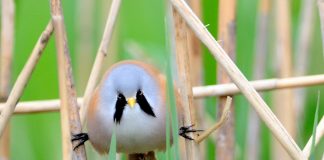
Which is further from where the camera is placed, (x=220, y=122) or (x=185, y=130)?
(x=185, y=130)

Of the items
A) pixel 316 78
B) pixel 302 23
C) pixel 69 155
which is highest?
pixel 302 23

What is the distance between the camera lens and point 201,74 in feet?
7.95

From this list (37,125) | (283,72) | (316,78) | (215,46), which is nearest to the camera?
(215,46)

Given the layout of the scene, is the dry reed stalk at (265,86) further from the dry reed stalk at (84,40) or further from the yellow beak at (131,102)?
the dry reed stalk at (84,40)

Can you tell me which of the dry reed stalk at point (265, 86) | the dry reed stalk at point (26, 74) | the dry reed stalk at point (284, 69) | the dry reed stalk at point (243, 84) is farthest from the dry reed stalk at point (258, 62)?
the dry reed stalk at point (26, 74)

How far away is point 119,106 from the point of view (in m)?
1.86

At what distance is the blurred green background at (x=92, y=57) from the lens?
251cm

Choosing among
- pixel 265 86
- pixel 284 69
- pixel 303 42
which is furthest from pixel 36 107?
pixel 303 42

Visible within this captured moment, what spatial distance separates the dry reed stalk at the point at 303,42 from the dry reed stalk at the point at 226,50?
425mm

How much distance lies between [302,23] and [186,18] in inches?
37.5

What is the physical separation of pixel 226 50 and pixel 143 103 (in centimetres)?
38

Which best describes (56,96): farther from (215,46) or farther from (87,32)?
(215,46)

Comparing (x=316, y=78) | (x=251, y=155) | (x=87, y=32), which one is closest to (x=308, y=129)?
(x=251, y=155)

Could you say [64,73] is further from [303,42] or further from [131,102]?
[303,42]
